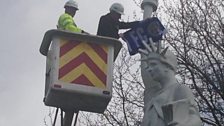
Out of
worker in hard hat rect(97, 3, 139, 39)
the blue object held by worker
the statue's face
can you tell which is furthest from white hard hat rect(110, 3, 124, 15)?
the statue's face

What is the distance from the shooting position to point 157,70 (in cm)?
505

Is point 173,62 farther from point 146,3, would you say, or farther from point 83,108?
point 83,108

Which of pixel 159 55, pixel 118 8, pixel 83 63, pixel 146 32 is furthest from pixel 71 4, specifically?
pixel 159 55

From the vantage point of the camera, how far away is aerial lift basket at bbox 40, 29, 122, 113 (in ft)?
21.5

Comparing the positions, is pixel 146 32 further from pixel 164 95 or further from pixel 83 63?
pixel 164 95

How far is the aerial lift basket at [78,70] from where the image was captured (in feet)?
21.5

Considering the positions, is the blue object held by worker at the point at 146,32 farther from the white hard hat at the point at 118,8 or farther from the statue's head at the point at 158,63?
the white hard hat at the point at 118,8

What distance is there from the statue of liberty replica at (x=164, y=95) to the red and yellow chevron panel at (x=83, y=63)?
4.50ft

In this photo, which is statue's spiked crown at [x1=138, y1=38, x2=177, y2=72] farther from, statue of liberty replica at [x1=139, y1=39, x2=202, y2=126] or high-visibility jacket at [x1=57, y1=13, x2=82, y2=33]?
high-visibility jacket at [x1=57, y1=13, x2=82, y2=33]

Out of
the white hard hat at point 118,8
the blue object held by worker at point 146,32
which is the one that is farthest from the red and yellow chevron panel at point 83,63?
the white hard hat at point 118,8

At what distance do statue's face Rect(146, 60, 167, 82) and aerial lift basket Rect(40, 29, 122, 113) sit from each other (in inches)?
62.7

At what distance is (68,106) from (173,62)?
2.11 metres

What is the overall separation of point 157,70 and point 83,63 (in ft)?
6.23

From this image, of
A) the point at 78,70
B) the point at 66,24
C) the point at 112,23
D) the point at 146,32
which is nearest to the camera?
the point at 146,32
